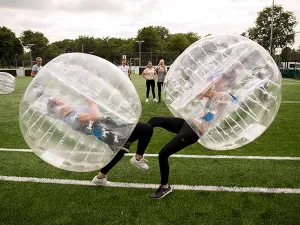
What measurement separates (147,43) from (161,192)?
104 metres

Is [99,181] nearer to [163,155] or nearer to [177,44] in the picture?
[163,155]

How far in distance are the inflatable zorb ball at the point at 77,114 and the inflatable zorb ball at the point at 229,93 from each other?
755 millimetres

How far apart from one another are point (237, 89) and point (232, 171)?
1.90 metres

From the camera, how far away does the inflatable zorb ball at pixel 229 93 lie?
342cm

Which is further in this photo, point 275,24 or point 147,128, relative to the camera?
point 275,24

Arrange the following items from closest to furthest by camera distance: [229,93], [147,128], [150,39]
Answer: [229,93] → [147,128] → [150,39]

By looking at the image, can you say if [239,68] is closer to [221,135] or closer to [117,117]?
[221,135]

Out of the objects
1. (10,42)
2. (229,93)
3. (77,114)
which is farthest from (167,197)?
(10,42)

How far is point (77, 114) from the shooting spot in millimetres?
3119

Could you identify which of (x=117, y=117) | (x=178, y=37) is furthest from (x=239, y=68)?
(x=178, y=37)

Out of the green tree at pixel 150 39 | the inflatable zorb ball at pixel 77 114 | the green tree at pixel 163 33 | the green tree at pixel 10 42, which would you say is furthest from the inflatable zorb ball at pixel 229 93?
the green tree at pixel 163 33

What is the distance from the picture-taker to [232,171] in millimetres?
4848

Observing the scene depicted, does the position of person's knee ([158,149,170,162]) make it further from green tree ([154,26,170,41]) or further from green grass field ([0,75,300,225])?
green tree ([154,26,170,41])

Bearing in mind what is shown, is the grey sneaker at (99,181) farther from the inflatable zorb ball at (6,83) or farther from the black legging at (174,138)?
the inflatable zorb ball at (6,83)
